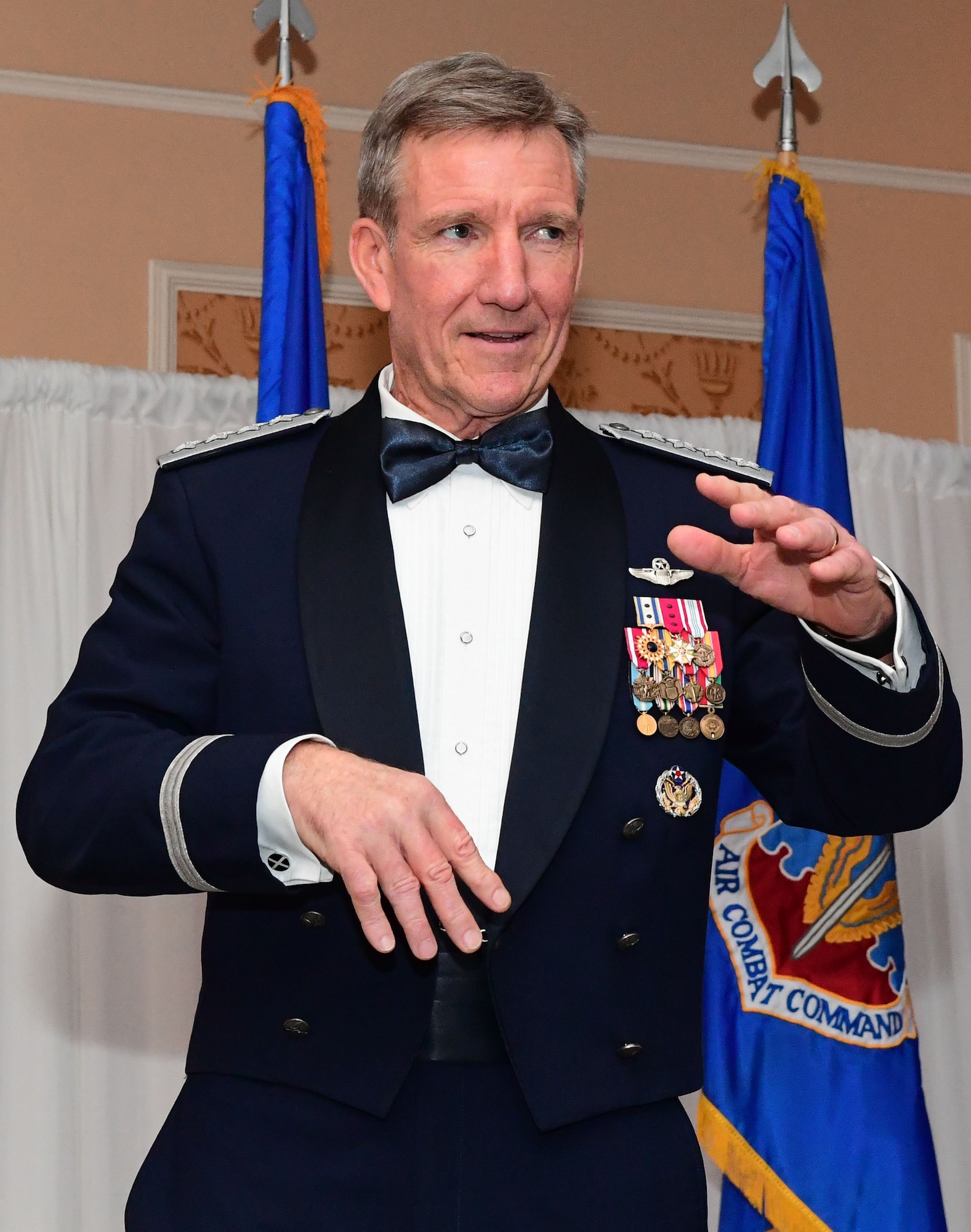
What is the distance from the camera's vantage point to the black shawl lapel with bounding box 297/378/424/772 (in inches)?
54.6

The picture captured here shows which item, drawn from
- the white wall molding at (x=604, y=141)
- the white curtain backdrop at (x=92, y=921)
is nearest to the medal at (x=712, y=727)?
the white curtain backdrop at (x=92, y=921)

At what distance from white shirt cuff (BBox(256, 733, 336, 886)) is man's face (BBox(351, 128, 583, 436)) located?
1.68 ft

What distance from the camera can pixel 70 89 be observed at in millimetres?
3623

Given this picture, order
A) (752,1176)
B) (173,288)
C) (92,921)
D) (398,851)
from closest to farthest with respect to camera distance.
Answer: (398,851) → (752,1176) → (92,921) → (173,288)

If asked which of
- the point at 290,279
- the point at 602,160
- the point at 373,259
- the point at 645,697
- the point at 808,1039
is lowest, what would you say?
the point at 808,1039

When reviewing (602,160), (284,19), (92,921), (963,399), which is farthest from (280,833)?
(963,399)

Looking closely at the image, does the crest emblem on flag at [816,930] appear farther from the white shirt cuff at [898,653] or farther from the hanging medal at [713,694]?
the white shirt cuff at [898,653]

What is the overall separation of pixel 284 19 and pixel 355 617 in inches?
70.5

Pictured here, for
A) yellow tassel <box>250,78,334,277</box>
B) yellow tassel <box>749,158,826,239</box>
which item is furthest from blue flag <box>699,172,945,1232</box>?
yellow tassel <box>250,78,334,277</box>

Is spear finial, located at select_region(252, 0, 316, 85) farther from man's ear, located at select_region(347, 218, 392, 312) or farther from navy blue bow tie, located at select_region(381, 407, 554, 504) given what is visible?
navy blue bow tie, located at select_region(381, 407, 554, 504)

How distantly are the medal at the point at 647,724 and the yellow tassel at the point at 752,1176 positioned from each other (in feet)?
4.57

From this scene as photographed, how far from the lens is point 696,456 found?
1674 mm

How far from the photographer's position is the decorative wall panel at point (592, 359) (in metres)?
3.70

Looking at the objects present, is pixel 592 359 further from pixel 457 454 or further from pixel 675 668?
pixel 675 668
